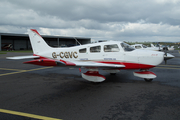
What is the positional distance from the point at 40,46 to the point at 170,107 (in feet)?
27.2

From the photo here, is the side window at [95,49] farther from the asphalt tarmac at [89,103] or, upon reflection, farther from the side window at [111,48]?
the asphalt tarmac at [89,103]

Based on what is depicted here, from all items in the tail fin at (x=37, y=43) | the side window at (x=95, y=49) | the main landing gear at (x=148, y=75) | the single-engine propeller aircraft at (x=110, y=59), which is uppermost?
the tail fin at (x=37, y=43)

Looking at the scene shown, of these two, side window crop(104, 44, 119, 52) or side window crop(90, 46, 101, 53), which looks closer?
side window crop(104, 44, 119, 52)

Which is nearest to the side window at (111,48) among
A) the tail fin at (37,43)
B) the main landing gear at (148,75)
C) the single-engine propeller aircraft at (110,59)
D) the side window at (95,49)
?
the single-engine propeller aircraft at (110,59)

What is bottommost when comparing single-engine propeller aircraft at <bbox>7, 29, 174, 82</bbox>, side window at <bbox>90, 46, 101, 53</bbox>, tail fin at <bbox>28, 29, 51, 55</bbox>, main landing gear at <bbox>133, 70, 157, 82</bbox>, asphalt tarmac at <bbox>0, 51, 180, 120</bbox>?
asphalt tarmac at <bbox>0, 51, 180, 120</bbox>

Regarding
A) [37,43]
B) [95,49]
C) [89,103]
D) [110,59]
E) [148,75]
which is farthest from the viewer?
[37,43]

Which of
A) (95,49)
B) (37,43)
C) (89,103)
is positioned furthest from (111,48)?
(37,43)

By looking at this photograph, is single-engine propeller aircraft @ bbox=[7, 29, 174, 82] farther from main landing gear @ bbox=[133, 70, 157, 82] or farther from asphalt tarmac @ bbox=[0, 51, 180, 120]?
asphalt tarmac @ bbox=[0, 51, 180, 120]

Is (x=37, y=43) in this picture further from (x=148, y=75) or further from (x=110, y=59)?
(x=148, y=75)

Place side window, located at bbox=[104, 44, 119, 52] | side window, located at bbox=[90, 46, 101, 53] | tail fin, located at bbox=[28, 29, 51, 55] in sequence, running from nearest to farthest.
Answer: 1. side window, located at bbox=[104, 44, 119, 52]
2. side window, located at bbox=[90, 46, 101, 53]
3. tail fin, located at bbox=[28, 29, 51, 55]

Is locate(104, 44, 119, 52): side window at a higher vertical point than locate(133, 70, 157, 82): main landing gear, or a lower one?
higher

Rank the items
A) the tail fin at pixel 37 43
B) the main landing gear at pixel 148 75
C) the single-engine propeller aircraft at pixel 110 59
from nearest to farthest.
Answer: the single-engine propeller aircraft at pixel 110 59 < the main landing gear at pixel 148 75 < the tail fin at pixel 37 43

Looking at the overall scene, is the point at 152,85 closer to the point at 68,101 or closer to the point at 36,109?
the point at 68,101

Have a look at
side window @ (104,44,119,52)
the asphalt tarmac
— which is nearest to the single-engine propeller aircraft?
side window @ (104,44,119,52)
